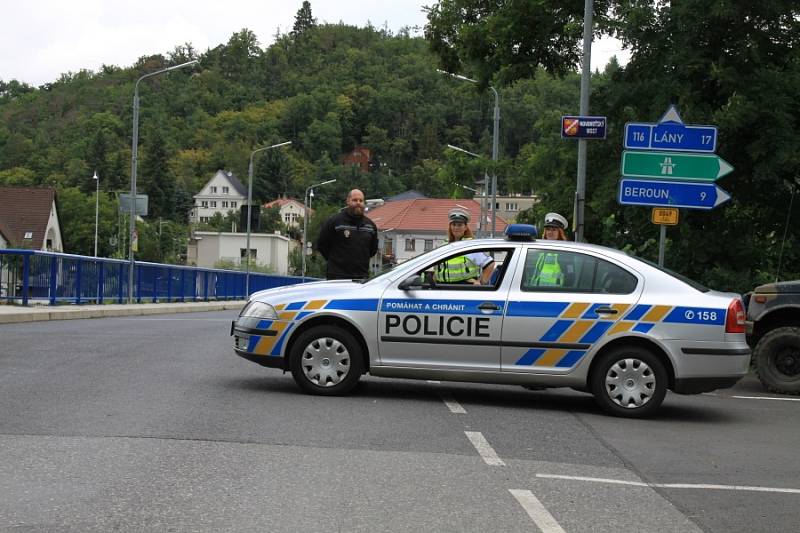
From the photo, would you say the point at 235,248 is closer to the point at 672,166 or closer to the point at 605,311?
the point at 672,166

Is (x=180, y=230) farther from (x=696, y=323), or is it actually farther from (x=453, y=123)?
(x=696, y=323)

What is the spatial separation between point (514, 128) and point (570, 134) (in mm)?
51253

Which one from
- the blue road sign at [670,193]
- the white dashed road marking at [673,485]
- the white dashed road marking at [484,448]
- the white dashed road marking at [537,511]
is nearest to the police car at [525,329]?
the white dashed road marking at [484,448]

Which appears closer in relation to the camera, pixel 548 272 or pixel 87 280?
pixel 548 272

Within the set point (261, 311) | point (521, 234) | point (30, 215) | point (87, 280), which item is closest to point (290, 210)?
point (30, 215)

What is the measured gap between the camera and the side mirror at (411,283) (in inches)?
376

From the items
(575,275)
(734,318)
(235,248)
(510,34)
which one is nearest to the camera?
(734,318)

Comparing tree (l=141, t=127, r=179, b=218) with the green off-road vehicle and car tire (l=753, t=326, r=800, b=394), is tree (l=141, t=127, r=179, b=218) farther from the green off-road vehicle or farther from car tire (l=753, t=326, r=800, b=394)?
car tire (l=753, t=326, r=800, b=394)

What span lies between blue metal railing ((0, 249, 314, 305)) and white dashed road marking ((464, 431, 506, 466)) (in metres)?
16.1

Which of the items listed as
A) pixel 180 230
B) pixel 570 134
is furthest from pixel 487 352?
pixel 180 230

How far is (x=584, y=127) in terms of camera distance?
1681 centimetres

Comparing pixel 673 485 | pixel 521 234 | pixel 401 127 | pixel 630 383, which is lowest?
pixel 673 485

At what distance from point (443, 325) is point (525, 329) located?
730 mm

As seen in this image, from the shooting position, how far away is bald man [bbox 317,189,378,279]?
12.0 meters
